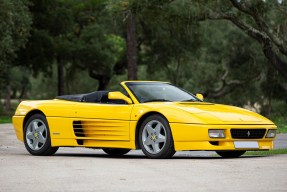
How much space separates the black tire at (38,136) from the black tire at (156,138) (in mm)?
2083

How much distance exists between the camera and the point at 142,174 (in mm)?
10758

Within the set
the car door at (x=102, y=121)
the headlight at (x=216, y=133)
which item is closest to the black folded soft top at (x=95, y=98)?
the car door at (x=102, y=121)

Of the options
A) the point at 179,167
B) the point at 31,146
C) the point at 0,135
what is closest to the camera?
the point at 179,167

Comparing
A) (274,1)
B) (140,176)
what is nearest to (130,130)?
(140,176)

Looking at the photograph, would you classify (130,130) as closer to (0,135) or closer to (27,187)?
(27,187)

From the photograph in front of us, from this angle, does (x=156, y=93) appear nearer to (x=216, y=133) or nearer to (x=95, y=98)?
(x=95, y=98)

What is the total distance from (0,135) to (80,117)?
9084 millimetres

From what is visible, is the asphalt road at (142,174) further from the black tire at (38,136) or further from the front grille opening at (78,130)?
the black tire at (38,136)

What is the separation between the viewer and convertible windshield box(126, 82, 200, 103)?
14.4 metres

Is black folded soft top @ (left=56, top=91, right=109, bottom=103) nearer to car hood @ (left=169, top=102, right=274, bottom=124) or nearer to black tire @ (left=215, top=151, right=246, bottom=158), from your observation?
car hood @ (left=169, top=102, right=274, bottom=124)

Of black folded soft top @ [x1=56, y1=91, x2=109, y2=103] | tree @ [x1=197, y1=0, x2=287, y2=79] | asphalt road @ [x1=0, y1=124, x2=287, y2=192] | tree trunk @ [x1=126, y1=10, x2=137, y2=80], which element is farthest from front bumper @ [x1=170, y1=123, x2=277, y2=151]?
tree trunk @ [x1=126, y1=10, x2=137, y2=80]

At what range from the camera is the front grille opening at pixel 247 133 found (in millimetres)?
13439

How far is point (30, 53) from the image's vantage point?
2030 inches

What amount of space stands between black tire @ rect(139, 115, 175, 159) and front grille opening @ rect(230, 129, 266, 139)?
988 millimetres
